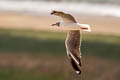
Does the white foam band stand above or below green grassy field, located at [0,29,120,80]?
above

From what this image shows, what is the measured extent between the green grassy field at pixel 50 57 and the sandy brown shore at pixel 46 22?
23 centimetres

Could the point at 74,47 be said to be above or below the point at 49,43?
above

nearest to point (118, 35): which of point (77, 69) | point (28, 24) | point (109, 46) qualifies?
point (109, 46)

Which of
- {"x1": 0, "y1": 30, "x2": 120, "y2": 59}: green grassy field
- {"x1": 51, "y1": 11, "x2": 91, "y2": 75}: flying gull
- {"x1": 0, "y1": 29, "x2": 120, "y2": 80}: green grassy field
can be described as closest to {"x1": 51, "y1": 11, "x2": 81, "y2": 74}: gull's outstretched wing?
{"x1": 51, "y1": 11, "x2": 91, "y2": 75}: flying gull

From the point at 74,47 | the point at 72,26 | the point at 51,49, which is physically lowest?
the point at 51,49

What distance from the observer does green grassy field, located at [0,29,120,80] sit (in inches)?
370

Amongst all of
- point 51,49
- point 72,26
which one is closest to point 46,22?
point 51,49

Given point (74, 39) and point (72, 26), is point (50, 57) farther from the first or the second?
point (72, 26)

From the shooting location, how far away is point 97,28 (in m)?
10.6

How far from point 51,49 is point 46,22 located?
1374 millimetres

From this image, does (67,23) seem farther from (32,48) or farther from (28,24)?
(28,24)

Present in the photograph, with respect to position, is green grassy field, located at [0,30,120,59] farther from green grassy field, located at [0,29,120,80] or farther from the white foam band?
the white foam band

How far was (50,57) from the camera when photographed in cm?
975

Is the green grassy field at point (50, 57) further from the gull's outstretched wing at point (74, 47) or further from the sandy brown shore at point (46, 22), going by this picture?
the gull's outstretched wing at point (74, 47)
